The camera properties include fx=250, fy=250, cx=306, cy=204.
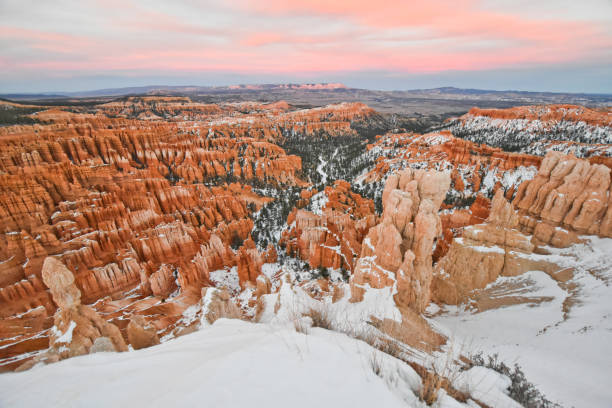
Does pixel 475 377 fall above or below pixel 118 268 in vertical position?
above

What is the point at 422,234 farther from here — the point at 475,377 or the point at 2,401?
the point at 2,401

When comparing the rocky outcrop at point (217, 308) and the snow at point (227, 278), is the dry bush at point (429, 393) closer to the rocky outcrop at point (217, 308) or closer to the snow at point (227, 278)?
the rocky outcrop at point (217, 308)

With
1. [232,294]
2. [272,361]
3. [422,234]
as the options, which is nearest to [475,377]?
[272,361]

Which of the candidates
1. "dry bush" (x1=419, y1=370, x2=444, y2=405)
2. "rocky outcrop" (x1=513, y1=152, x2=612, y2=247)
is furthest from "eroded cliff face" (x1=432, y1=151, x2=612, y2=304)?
"dry bush" (x1=419, y1=370, x2=444, y2=405)

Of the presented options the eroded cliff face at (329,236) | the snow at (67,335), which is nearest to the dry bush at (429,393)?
the snow at (67,335)

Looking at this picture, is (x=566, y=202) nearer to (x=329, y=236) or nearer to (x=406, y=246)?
(x=406, y=246)

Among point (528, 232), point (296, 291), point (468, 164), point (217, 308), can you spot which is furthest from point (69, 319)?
point (468, 164)
